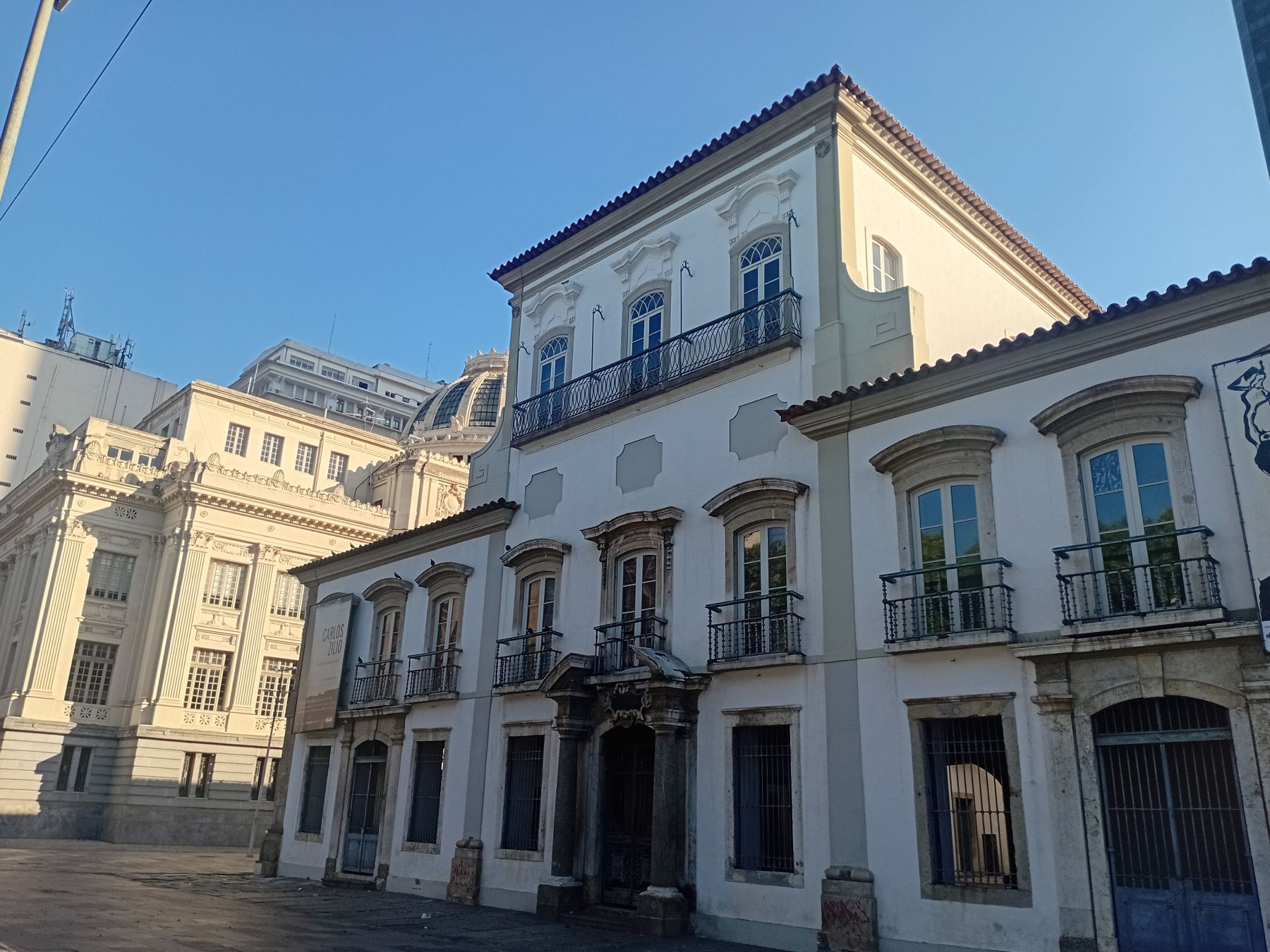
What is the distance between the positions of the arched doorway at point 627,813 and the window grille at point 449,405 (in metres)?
40.5

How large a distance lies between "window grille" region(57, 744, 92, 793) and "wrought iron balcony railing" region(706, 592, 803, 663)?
34.1 metres

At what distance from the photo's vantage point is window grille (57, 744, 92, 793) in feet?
127

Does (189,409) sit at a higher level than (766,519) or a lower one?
higher

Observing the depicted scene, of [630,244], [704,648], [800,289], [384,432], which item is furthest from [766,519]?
[384,432]

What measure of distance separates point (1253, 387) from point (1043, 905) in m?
6.22

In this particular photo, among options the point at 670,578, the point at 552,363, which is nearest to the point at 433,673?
the point at 670,578

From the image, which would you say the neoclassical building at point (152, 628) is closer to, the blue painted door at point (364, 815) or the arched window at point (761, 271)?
the blue painted door at point (364, 815)

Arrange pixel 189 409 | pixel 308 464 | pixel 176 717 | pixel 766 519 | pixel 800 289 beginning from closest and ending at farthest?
pixel 766 519 < pixel 800 289 < pixel 176 717 < pixel 189 409 < pixel 308 464

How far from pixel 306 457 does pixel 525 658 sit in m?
35.5

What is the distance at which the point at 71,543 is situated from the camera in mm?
40188

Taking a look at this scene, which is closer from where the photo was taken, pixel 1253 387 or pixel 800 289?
pixel 1253 387

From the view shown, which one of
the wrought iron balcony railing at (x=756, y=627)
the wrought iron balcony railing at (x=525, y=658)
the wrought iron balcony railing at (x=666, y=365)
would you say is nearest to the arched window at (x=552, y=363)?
the wrought iron balcony railing at (x=666, y=365)

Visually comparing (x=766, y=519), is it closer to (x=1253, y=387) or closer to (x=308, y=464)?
(x=1253, y=387)

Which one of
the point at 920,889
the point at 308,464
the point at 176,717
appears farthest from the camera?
the point at 308,464
